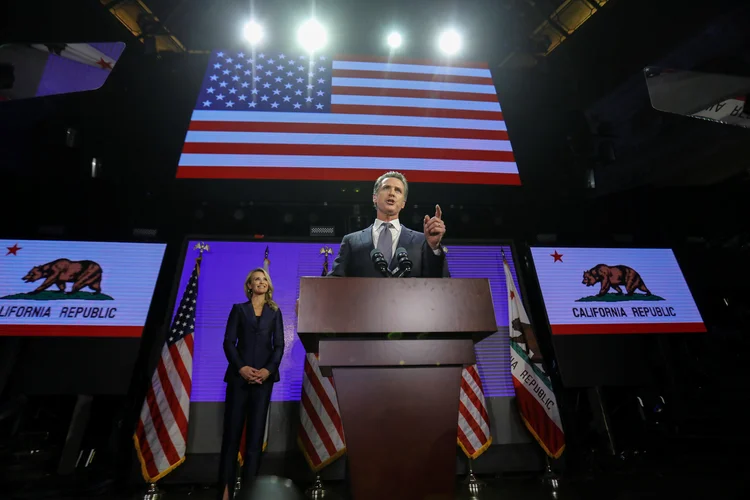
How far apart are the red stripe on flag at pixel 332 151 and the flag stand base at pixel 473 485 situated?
325 centimetres

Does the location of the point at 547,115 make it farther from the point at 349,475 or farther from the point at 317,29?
the point at 349,475

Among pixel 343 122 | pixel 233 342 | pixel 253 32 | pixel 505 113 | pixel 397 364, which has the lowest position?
pixel 397 364

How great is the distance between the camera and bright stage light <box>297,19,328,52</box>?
4750 mm

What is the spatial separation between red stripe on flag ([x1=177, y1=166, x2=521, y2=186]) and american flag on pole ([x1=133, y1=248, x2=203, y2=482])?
138 centimetres

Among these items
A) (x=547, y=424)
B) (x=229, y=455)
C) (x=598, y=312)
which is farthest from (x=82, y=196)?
(x=598, y=312)

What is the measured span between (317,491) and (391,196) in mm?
2473

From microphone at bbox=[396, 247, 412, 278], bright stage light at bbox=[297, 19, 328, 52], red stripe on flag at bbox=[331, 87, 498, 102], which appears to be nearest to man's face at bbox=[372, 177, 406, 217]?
microphone at bbox=[396, 247, 412, 278]

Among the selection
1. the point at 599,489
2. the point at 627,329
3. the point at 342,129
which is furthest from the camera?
the point at 342,129

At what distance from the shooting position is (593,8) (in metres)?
5.05

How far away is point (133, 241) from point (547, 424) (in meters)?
4.53

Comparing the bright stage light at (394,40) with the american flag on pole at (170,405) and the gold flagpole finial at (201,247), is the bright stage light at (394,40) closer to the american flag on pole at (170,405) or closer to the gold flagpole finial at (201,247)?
the gold flagpole finial at (201,247)

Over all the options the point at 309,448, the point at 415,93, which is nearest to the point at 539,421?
the point at 309,448

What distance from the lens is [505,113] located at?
17.1 ft

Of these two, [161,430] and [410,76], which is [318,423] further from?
[410,76]
